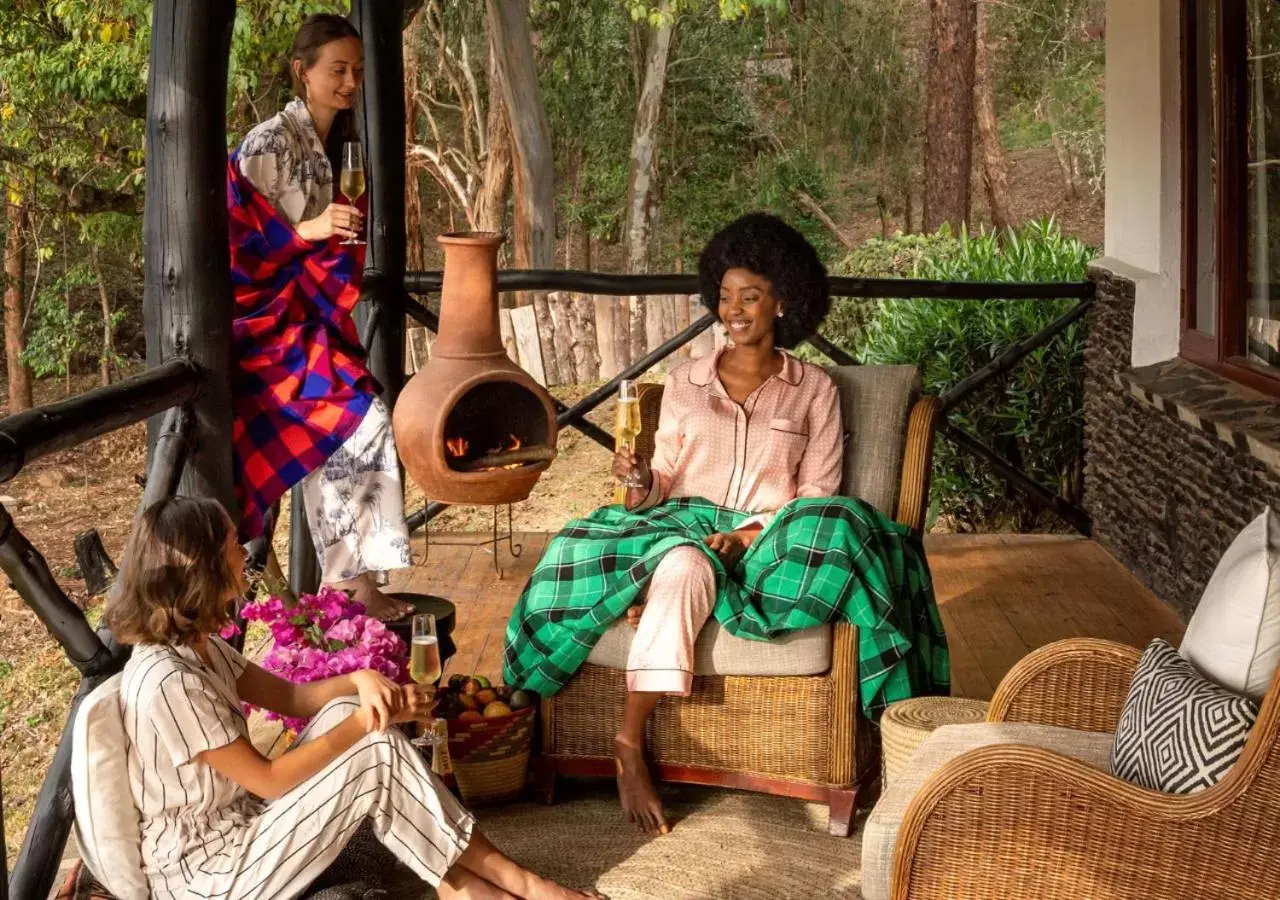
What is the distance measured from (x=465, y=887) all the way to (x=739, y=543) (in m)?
1.13

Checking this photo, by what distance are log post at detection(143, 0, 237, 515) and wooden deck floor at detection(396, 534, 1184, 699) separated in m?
1.31

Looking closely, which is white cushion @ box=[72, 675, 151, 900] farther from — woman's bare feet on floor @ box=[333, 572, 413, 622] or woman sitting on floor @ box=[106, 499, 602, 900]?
woman's bare feet on floor @ box=[333, 572, 413, 622]

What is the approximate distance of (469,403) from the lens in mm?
3846

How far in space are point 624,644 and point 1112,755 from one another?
1.19m

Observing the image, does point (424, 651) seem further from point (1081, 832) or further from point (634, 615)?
point (1081, 832)

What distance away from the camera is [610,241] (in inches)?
643

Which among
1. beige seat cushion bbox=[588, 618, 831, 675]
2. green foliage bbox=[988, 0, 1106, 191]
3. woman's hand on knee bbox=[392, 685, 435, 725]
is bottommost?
beige seat cushion bbox=[588, 618, 831, 675]

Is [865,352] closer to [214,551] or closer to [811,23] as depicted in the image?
[214,551]

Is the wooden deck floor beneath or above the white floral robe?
beneath

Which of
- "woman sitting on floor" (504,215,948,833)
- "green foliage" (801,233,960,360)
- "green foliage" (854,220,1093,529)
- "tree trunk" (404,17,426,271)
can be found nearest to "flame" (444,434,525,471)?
"woman sitting on floor" (504,215,948,833)

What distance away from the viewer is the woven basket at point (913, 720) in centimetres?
287

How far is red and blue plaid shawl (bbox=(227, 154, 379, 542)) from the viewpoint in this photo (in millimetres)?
3402

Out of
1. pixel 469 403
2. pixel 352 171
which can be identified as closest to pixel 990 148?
pixel 469 403

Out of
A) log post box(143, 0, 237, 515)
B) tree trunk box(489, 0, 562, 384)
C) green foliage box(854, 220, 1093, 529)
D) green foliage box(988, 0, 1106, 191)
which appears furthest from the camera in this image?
green foliage box(988, 0, 1106, 191)
